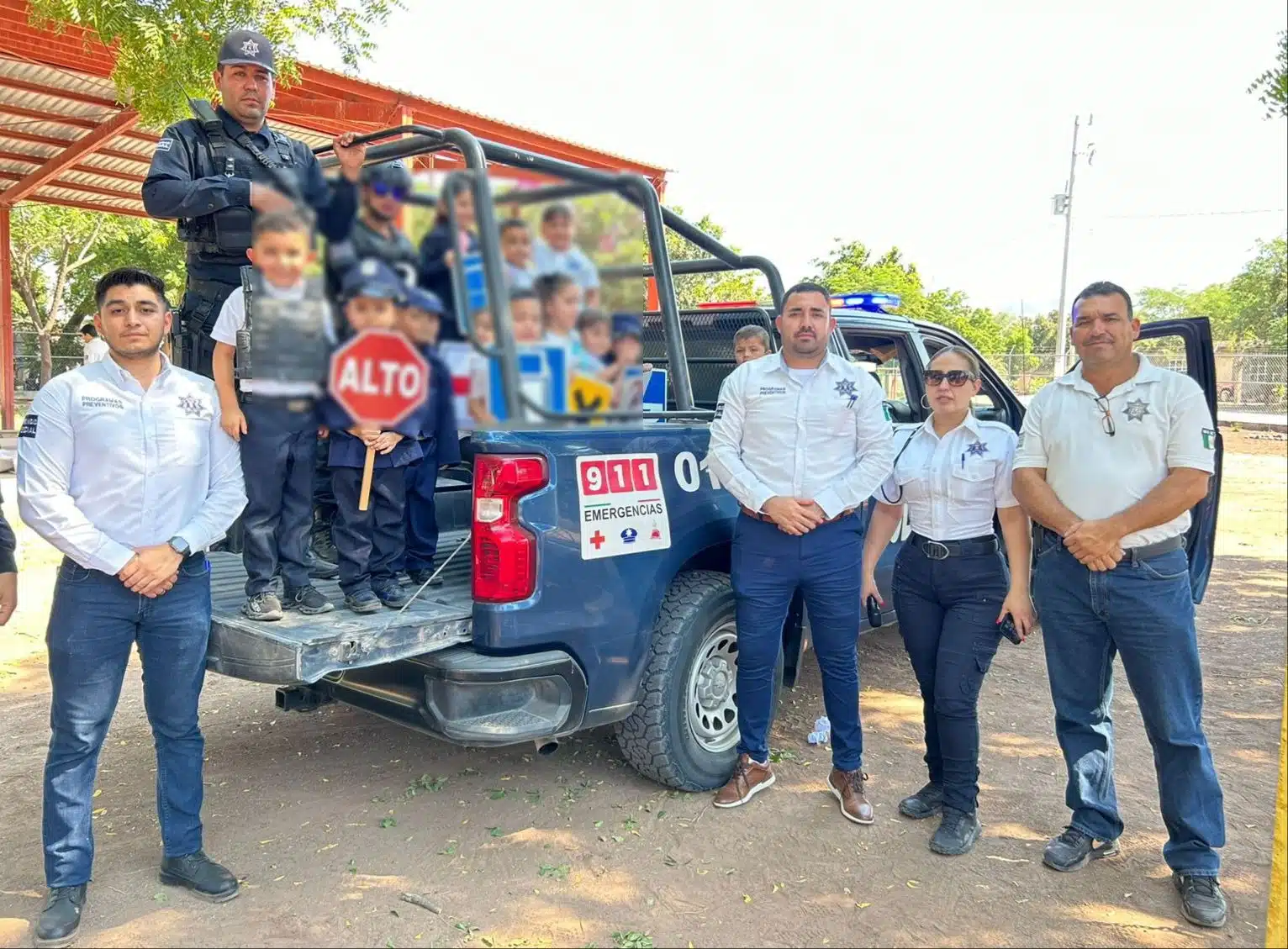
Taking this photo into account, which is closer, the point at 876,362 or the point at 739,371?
the point at 739,371

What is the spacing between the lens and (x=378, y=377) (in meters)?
1.50

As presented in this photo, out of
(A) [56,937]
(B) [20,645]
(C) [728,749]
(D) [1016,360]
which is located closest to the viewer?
(A) [56,937]

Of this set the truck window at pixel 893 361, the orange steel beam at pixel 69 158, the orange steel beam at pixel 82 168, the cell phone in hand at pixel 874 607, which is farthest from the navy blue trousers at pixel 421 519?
the orange steel beam at pixel 82 168

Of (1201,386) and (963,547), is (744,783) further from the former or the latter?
(1201,386)

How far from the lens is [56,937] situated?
2.65 metres

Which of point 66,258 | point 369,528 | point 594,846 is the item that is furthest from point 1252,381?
point 66,258

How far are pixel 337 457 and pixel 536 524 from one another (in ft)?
2.35

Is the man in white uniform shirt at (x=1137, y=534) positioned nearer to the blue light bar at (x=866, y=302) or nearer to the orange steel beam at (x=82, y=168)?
the blue light bar at (x=866, y=302)

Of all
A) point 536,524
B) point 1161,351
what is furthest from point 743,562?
point 1161,351

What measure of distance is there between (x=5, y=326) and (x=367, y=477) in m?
17.7

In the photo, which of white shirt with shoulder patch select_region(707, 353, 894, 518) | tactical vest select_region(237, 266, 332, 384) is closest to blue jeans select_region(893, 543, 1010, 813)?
white shirt with shoulder patch select_region(707, 353, 894, 518)

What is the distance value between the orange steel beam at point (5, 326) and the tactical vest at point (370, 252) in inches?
749

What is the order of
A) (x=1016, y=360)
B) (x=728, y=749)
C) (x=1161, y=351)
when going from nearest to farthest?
(x=728, y=749) < (x=1161, y=351) < (x=1016, y=360)

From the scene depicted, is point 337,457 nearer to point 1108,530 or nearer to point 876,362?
point 1108,530
